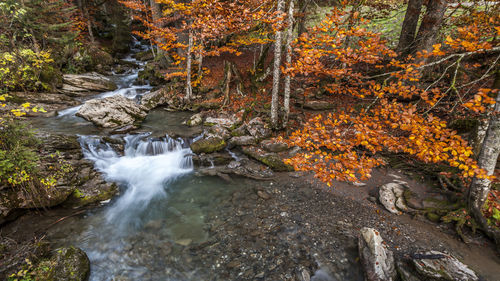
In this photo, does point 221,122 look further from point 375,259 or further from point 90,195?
point 375,259

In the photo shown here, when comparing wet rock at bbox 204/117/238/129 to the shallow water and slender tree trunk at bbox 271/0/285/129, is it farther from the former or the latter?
slender tree trunk at bbox 271/0/285/129

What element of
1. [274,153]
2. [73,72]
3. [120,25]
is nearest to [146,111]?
[73,72]

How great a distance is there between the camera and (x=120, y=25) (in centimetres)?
2294

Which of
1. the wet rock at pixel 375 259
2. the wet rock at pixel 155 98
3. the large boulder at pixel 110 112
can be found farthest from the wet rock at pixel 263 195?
the wet rock at pixel 155 98

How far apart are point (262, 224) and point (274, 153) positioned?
12.1ft

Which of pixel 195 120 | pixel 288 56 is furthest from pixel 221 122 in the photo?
pixel 288 56

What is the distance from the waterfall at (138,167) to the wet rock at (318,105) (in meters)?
6.71

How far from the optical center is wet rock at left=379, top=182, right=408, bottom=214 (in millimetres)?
6018

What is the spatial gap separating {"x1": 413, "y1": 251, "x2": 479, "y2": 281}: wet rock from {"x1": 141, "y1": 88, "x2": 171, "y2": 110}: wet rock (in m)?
14.6

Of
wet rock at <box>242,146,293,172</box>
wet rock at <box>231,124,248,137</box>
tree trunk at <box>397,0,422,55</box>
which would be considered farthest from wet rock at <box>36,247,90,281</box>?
tree trunk at <box>397,0,422,55</box>

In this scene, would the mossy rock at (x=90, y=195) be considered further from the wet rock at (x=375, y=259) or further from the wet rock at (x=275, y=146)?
the wet rock at (x=375, y=259)

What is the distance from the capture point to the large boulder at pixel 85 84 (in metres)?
13.7

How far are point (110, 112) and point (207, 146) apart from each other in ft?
19.3

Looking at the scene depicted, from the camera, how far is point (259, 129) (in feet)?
33.2
